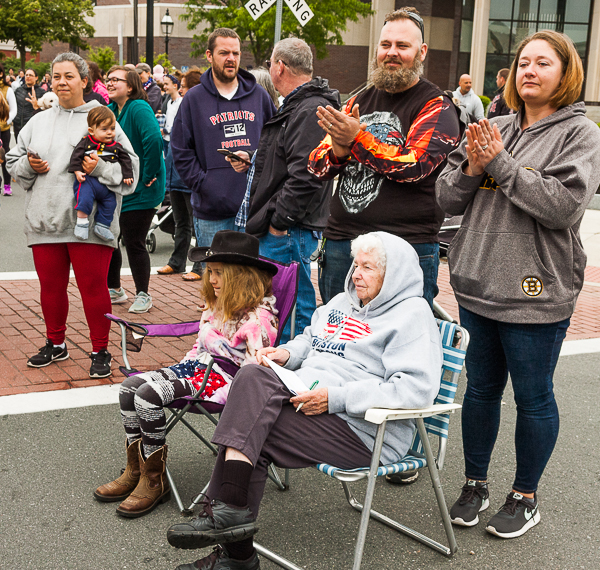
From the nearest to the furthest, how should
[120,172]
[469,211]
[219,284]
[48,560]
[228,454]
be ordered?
[228,454], [48,560], [469,211], [219,284], [120,172]

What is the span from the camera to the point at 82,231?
191 inches

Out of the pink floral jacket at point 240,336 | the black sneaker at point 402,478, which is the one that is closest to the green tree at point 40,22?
the pink floral jacket at point 240,336

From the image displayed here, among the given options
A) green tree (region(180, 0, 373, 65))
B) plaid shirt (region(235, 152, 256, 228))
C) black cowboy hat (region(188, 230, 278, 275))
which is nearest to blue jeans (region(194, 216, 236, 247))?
plaid shirt (region(235, 152, 256, 228))

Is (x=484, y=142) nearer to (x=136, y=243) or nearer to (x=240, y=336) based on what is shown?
(x=240, y=336)

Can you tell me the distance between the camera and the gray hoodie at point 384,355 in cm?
295

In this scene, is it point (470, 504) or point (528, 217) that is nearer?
point (528, 217)

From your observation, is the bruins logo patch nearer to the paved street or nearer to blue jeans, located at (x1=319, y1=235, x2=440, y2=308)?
blue jeans, located at (x1=319, y1=235, x2=440, y2=308)

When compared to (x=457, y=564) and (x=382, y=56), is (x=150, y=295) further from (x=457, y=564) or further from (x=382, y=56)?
(x=457, y=564)

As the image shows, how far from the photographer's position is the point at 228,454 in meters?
2.80

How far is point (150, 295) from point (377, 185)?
4.20 metres

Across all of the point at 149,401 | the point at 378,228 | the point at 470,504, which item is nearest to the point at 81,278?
the point at 149,401

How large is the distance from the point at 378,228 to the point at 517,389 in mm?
1026

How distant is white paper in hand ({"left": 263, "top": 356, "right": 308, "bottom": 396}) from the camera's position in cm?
301

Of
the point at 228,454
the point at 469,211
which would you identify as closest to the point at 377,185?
the point at 469,211
